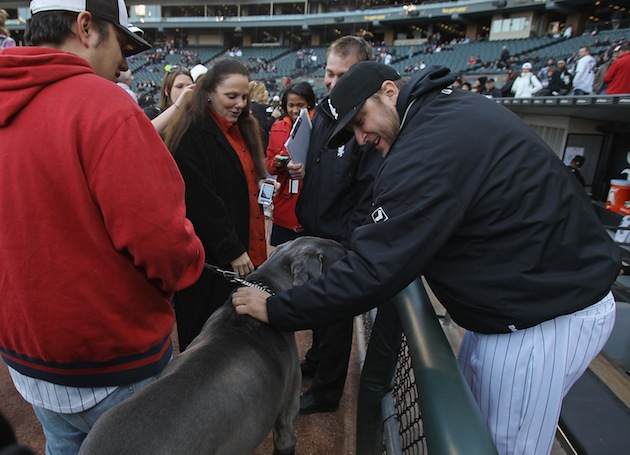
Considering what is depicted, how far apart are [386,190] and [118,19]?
45.0 inches

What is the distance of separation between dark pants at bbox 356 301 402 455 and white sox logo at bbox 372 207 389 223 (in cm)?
56

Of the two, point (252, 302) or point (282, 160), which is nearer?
point (252, 302)

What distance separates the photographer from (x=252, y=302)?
2037mm

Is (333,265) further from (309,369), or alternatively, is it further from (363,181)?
(309,369)

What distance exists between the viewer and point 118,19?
5.06 feet

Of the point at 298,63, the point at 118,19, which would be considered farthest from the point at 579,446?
the point at 298,63

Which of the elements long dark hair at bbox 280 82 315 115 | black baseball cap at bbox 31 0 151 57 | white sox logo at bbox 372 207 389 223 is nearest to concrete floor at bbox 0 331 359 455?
white sox logo at bbox 372 207 389 223

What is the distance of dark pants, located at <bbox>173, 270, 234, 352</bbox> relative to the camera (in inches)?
113

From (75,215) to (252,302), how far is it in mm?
918

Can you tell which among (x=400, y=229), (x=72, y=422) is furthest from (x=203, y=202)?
(x=400, y=229)

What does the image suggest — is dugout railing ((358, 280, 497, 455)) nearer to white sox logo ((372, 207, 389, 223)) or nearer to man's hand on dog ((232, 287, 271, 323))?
white sox logo ((372, 207, 389, 223))

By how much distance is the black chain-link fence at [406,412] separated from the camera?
1.62m

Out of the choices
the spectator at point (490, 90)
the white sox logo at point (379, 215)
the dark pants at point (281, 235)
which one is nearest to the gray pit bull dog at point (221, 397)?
the white sox logo at point (379, 215)

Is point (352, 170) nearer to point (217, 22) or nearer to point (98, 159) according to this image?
point (98, 159)
